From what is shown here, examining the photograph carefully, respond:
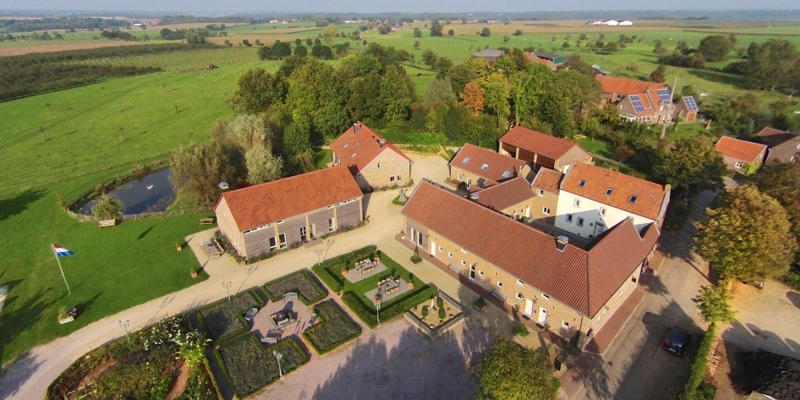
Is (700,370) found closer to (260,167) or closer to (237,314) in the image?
(237,314)

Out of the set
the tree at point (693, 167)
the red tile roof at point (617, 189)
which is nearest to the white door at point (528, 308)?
the red tile roof at point (617, 189)

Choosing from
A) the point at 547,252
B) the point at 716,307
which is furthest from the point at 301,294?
the point at 716,307

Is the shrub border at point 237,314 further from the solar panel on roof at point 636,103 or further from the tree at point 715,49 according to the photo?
the tree at point 715,49

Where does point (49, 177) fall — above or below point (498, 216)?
below

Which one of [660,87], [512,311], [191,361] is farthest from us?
[660,87]

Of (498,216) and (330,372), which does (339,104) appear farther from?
(330,372)

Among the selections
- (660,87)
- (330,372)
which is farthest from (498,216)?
(660,87)
